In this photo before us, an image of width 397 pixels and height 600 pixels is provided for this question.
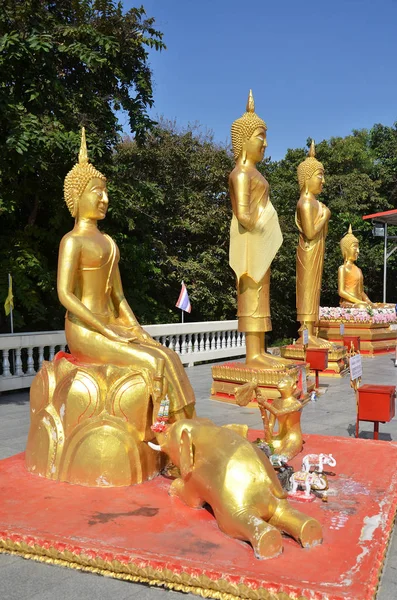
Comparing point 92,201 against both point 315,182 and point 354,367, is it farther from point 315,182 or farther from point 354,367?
A: point 315,182

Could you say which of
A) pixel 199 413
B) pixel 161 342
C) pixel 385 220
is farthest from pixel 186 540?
pixel 385 220

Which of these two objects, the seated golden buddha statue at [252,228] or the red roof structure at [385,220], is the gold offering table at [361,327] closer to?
the red roof structure at [385,220]

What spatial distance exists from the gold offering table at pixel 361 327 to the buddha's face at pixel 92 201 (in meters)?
9.71

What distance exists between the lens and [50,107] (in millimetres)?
8703

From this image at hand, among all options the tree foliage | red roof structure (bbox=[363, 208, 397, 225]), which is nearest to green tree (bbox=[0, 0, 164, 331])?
the tree foliage

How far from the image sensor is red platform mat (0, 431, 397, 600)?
2.50 metres

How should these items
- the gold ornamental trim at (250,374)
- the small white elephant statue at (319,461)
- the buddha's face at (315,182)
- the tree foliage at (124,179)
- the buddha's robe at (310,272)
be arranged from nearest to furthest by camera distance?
the small white elephant statue at (319,461) → the gold ornamental trim at (250,374) → the tree foliage at (124,179) → the buddha's face at (315,182) → the buddha's robe at (310,272)

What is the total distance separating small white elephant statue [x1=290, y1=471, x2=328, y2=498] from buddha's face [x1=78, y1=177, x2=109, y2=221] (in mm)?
2542

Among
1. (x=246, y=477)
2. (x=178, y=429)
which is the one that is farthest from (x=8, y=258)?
(x=246, y=477)

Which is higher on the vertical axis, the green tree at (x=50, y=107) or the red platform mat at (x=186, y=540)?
the green tree at (x=50, y=107)

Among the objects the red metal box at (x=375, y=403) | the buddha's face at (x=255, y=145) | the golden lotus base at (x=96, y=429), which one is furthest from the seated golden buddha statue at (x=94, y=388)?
the buddha's face at (x=255, y=145)

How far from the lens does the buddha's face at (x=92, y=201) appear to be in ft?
14.9

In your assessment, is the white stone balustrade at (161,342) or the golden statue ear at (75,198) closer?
the golden statue ear at (75,198)

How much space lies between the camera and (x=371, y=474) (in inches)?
159
